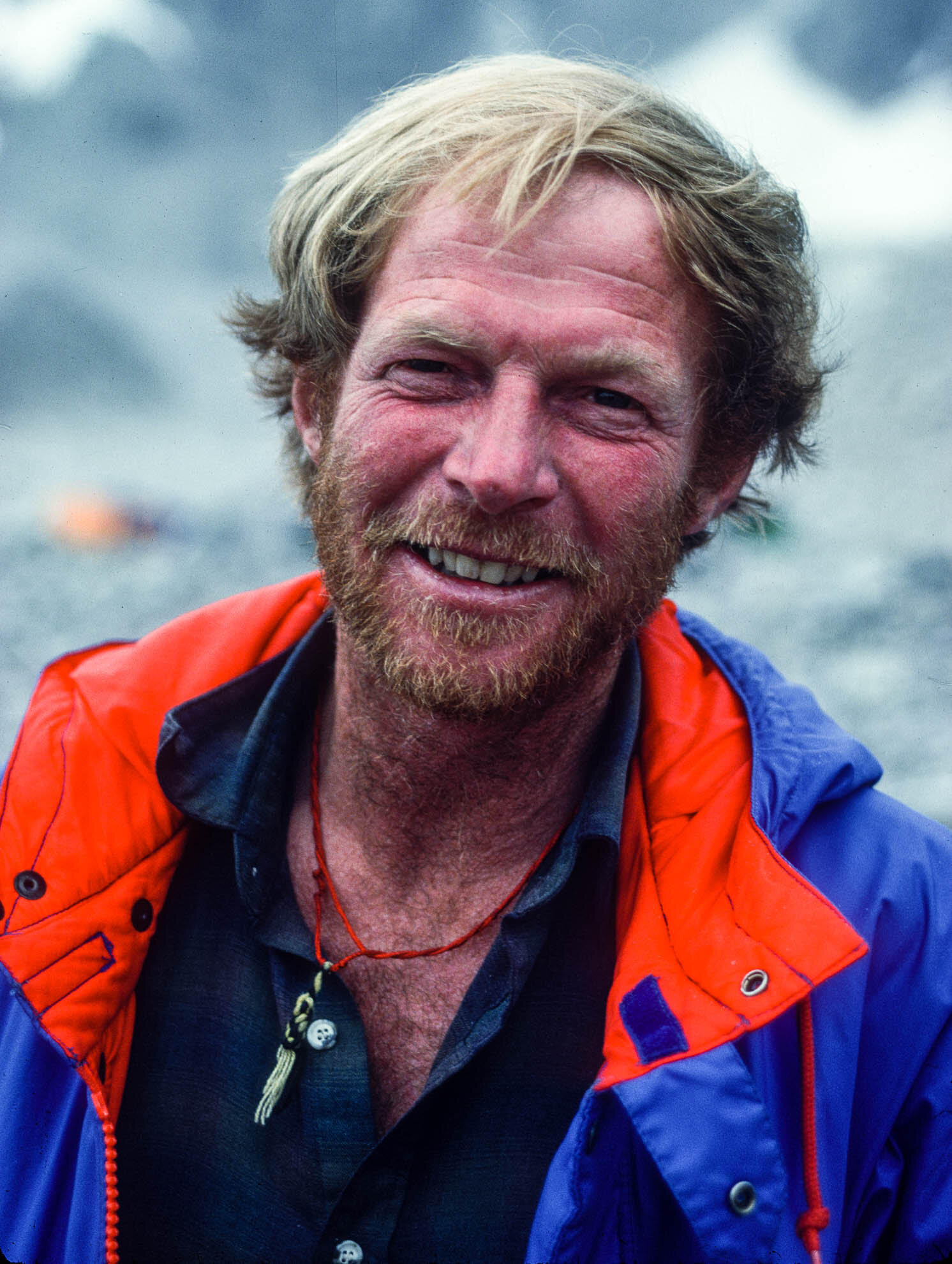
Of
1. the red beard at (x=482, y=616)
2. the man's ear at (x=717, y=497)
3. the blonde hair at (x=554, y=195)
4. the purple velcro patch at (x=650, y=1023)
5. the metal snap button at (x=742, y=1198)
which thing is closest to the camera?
the metal snap button at (x=742, y=1198)

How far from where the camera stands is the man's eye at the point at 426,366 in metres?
2.01

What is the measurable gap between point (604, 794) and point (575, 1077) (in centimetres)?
53

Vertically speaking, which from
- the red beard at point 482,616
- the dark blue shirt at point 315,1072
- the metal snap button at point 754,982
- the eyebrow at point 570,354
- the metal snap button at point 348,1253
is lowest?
the metal snap button at point 348,1253

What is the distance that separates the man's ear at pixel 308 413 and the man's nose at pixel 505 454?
680 millimetres

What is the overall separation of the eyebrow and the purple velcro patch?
1.14 metres

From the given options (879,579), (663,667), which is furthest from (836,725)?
(879,579)

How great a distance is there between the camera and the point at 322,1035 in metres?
1.89

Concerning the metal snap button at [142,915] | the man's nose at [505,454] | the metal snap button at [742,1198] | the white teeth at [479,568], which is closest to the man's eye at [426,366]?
the man's nose at [505,454]

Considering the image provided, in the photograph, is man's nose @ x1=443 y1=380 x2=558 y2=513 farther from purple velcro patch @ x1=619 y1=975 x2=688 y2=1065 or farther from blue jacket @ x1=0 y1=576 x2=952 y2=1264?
purple velcro patch @ x1=619 y1=975 x2=688 y2=1065

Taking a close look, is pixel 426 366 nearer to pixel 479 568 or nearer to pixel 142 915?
pixel 479 568

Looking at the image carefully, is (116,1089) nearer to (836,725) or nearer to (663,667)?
(663,667)

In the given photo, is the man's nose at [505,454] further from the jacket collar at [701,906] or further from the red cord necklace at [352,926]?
the red cord necklace at [352,926]

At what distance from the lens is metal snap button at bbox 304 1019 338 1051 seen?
1.88m

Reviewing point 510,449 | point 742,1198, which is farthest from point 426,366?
point 742,1198
